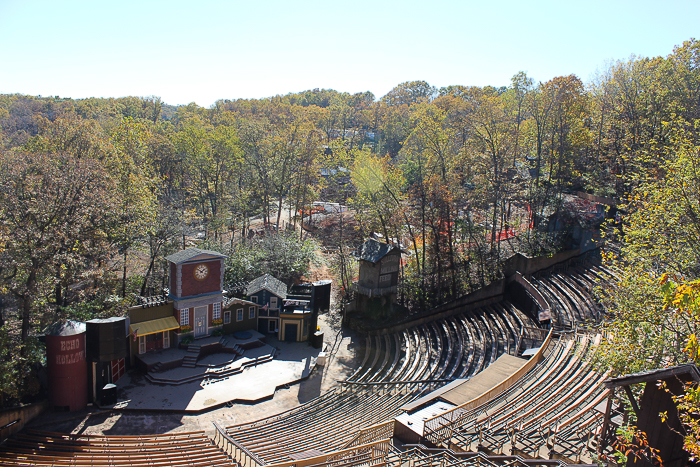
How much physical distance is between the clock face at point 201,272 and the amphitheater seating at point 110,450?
1218cm

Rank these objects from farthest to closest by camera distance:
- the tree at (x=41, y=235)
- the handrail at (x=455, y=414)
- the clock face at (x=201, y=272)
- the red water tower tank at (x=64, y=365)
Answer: the clock face at (x=201, y=272), the red water tower tank at (x=64, y=365), the tree at (x=41, y=235), the handrail at (x=455, y=414)

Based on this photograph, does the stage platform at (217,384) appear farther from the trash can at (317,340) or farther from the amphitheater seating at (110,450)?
the amphitheater seating at (110,450)

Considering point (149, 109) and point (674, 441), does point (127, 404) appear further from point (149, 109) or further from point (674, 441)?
point (149, 109)

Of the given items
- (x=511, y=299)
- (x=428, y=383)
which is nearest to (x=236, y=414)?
(x=428, y=383)

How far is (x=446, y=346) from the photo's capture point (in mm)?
28406

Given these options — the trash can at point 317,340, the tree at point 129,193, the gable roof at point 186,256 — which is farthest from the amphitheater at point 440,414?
the tree at point 129,193

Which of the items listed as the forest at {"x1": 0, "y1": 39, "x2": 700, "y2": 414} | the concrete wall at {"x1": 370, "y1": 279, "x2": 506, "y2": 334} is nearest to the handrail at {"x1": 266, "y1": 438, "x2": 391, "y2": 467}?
the forest at {"x1": 0, "y1": 39, "x2": 700, "y2": 414}

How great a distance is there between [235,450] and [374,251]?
18.7 metres

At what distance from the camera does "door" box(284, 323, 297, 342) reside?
32.0 meters

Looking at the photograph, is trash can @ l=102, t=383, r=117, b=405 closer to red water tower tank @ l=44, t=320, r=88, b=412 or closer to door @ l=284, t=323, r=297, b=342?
red water tower tank @ l=44, t=320, r=88, b=412

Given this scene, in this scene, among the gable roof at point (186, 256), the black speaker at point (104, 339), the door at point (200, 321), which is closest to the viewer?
the black speaker at point (104, 339)

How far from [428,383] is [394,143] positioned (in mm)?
76864

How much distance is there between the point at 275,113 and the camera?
334 ft

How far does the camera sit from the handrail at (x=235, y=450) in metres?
16.2
